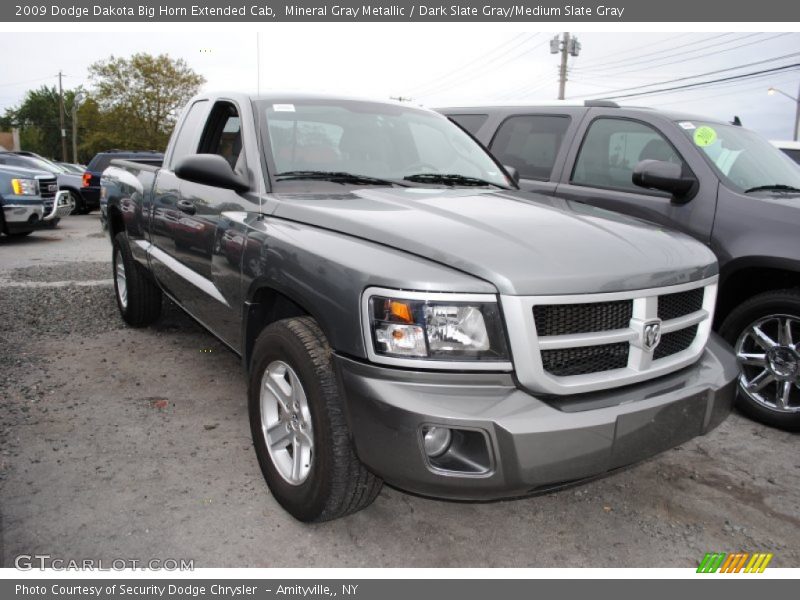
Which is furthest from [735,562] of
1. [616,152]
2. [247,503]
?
[616,152]

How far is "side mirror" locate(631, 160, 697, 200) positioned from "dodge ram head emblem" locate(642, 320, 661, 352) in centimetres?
184

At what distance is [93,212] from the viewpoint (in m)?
18.5

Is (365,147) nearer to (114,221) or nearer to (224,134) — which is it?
(224,134)

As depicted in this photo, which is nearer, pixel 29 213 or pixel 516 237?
pixel 516 237

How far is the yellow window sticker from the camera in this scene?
4.15m

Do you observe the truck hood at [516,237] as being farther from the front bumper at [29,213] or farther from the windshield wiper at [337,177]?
the front bumper at [29,213]

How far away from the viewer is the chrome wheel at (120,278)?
5426 mm

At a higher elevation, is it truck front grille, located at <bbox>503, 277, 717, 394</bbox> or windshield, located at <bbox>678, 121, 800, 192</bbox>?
windshield, located at <bbox>678, 121, 800, 192</bbox>

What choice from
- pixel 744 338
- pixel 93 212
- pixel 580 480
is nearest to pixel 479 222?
pixel 580 480

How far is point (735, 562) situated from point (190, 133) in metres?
3.86

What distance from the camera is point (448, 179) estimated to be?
342 centimetres

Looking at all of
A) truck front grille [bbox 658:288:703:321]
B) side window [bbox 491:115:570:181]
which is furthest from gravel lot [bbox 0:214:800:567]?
side window [bbox 491:115:570:181]

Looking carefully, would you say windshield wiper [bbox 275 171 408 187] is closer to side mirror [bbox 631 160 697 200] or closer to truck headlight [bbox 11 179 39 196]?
side mirror [bbox 631 160 697 200]

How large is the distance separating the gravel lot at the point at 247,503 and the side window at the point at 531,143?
7.44 feet
